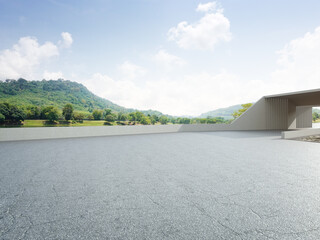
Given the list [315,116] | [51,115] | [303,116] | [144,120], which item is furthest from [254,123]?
[51,115]

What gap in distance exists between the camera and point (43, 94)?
62.9m

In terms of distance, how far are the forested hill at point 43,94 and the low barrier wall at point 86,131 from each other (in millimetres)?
51190

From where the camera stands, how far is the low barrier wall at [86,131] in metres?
11.5

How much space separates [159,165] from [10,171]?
149 inches

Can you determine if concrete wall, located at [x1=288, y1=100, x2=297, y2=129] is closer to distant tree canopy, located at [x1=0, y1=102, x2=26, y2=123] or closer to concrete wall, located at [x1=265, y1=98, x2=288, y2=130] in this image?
concrete wall, located at [x1=265, y1=98, x2=288, y2=130]

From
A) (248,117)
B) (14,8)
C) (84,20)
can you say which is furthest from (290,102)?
(14,8)

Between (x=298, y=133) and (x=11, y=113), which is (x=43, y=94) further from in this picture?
(x=298, y=133)

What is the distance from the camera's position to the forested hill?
184ft

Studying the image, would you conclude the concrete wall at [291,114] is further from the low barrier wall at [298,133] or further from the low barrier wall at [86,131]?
the low barrier wall at [86,131]

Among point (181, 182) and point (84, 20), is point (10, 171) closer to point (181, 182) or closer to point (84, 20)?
point (181, 182)

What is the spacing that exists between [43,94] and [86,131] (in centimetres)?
6280

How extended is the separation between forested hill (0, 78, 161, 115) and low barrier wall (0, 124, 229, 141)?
168 ft

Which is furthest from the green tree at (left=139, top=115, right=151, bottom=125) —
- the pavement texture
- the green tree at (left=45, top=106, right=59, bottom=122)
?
the pavement texture

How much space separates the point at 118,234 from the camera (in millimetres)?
1780
